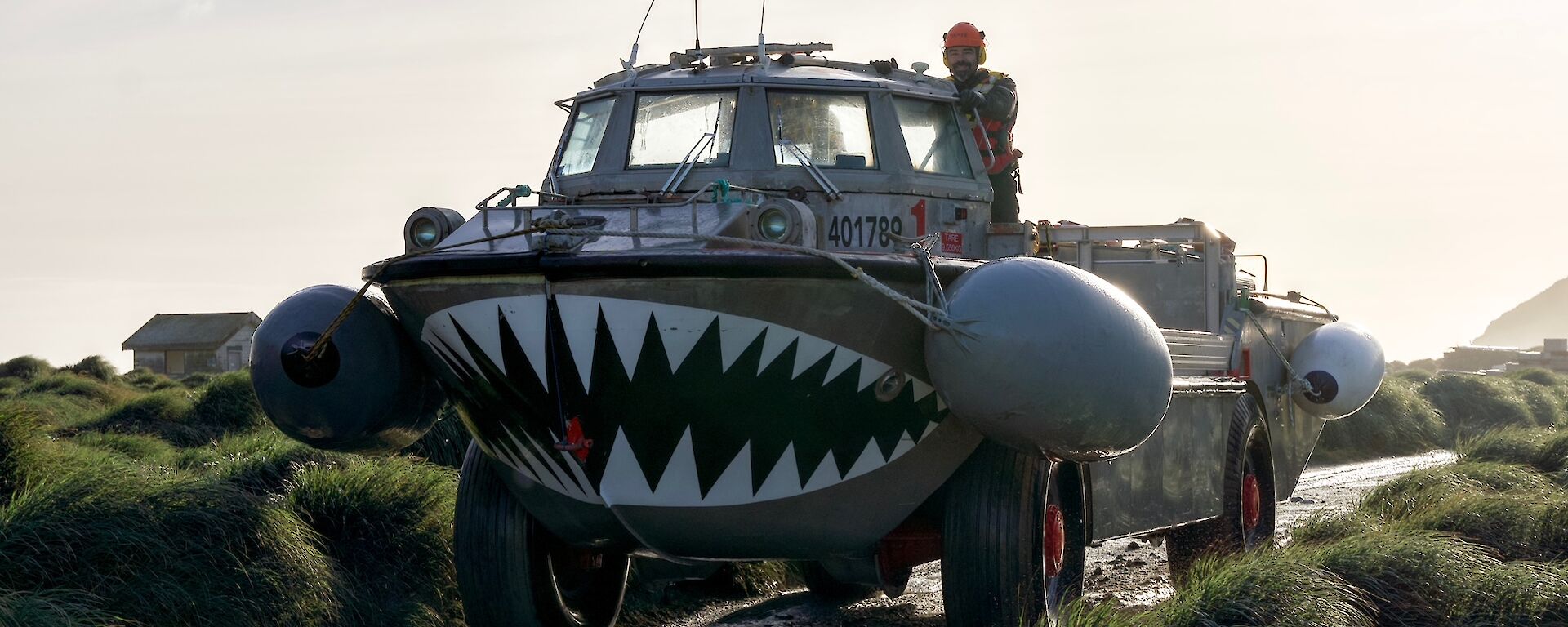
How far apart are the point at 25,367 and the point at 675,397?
106 ft

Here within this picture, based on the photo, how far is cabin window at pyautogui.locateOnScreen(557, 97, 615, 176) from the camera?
789cm

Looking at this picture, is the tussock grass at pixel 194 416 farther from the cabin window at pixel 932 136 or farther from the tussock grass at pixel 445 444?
the cabin window at pixel 932 136

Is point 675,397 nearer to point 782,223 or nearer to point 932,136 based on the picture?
point 782,223

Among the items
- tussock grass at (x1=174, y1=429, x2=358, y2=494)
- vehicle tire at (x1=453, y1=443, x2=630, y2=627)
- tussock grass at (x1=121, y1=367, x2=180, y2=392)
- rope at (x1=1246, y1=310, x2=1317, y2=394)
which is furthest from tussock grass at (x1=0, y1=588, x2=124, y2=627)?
tussock grass at (x1=121, y1=367, x2=180, y2=392)

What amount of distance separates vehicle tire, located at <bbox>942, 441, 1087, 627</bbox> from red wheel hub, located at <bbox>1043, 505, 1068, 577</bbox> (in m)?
0.12

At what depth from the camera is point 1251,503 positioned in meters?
10.1

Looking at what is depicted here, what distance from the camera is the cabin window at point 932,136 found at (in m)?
7.71

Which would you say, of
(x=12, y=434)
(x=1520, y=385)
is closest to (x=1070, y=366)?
(x=12, y=434)

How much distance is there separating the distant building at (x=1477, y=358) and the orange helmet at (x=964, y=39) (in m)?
51.5

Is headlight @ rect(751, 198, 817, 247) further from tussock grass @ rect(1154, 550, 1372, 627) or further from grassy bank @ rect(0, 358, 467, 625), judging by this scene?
grassy bank @ rect(0, 358, 467, 625)

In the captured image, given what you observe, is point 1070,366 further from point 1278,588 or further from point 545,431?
point 545,431

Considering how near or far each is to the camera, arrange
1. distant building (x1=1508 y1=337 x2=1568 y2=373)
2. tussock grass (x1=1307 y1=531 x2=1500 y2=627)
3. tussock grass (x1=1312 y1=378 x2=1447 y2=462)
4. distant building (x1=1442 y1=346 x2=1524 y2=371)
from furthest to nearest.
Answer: distant building (x1=1442 y1=346 x2=1524 y2=371) < distant building (x1=1508 y1=337 x2=1568 y2=373) < tussock grass (x1=1312 y1=378 x2=1447 y2=462) < tussock grass (x1=1307 y1=531 x2=1500 y2=627)

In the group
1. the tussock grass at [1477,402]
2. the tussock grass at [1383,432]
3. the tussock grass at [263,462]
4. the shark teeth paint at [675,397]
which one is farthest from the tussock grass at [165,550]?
the tussock grass at [1477,402]

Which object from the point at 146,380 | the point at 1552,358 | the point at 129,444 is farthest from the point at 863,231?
the point at 1552,358
